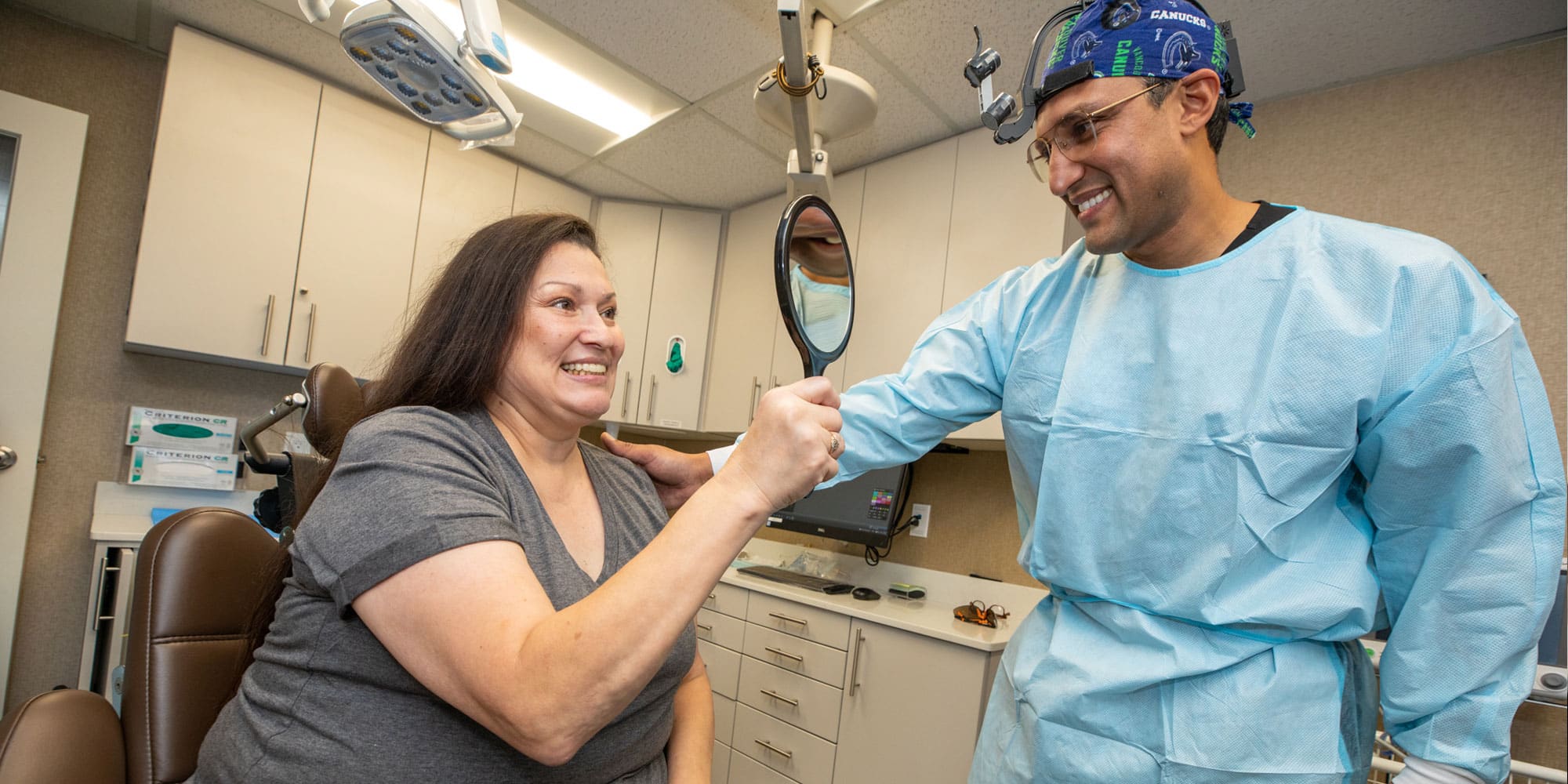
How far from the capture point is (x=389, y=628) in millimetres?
667

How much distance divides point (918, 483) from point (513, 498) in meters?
2.34

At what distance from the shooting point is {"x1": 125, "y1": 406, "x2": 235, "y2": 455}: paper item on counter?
269cm

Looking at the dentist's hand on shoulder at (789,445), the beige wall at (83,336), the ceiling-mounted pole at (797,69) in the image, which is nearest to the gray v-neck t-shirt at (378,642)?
the dentist's hand on shoulder at (789,445)

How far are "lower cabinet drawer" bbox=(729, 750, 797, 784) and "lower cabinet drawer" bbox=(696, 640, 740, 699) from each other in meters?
0.20

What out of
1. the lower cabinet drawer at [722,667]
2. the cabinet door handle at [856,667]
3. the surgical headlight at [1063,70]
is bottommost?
the lower cabinet drawer at [722,667]

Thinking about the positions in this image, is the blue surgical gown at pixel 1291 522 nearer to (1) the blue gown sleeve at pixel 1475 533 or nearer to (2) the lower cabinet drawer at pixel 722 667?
(1) the blue gown sleeve at pixel 1475 533

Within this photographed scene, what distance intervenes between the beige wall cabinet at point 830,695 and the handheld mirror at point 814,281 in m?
1.53

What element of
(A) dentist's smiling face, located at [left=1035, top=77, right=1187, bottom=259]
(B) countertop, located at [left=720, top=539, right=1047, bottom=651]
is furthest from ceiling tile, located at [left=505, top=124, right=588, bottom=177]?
(A) dentist's smiling face, located at [left=1035, top=77, right=1187, bottom=259]

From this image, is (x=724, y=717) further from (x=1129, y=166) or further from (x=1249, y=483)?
(x=1129, y=166)

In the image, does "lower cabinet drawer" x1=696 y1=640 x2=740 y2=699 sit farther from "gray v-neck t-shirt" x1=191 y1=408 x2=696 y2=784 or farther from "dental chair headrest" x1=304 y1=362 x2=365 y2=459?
"gray v-neck t-shirt" x1=191 y1=408 x2=696 y2=784

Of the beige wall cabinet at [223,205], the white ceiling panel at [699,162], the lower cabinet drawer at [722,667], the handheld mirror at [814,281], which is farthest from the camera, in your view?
the white ceiling panel at [699,162]

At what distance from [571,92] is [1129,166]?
2241 mm

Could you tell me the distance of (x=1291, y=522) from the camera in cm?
88

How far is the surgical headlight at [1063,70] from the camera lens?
0.97 m
